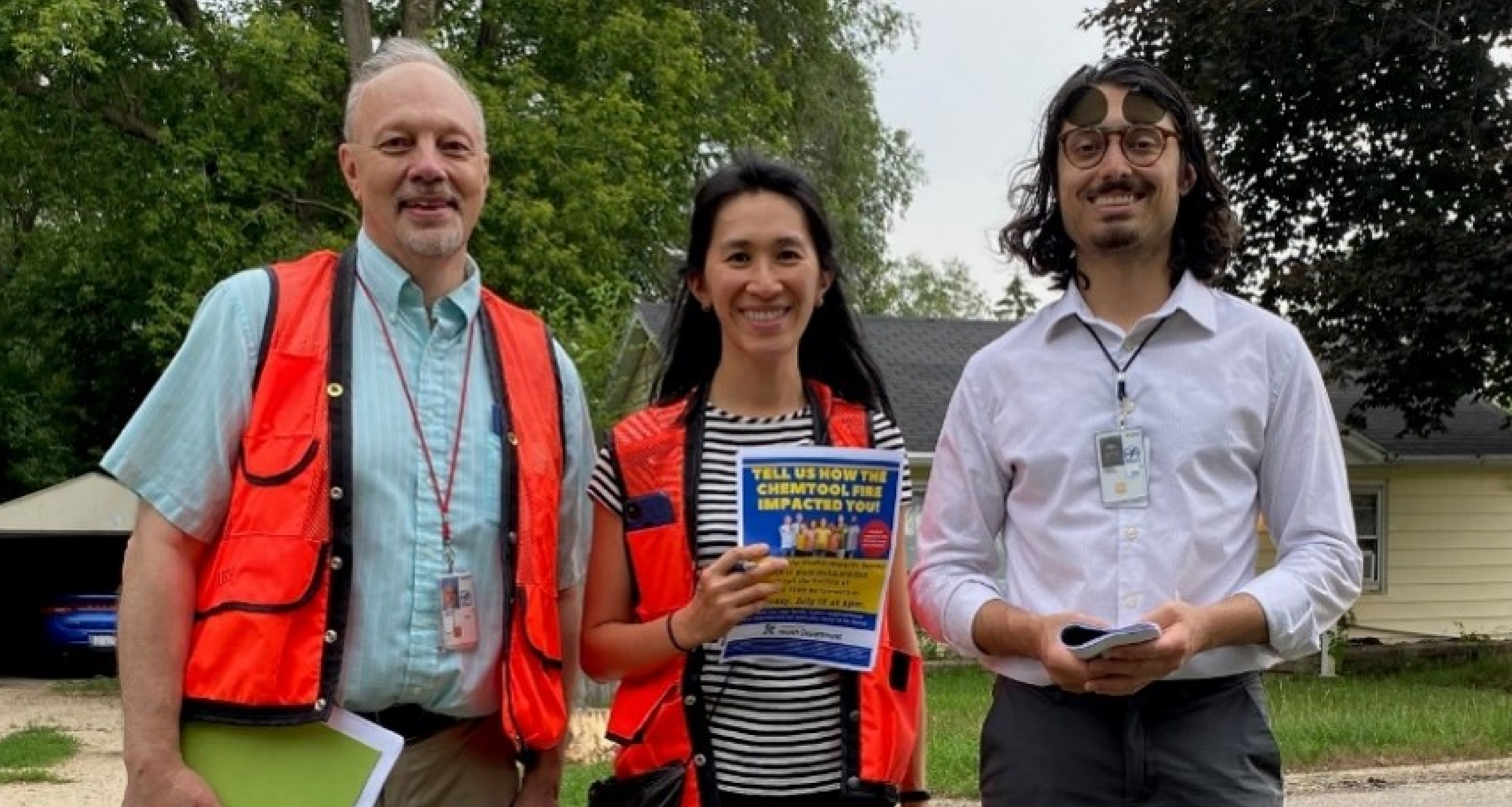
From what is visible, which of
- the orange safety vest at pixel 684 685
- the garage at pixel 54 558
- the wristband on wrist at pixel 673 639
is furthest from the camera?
the garage at pixel 54 558

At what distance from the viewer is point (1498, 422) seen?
25594 millimetres

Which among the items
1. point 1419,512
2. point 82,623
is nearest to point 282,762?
point 82,623

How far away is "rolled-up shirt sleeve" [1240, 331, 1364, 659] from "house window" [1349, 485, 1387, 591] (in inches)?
835

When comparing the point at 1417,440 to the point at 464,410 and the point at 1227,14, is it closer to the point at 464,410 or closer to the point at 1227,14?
the point at 1227,14

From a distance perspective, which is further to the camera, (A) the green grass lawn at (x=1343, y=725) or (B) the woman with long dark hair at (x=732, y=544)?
(A) the green grass lawn at (x=1343, y=725)

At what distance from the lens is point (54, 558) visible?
24734mm

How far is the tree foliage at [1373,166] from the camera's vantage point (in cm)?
1741

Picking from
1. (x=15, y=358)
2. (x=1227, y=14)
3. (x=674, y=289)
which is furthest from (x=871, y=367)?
(x=15, y=358)

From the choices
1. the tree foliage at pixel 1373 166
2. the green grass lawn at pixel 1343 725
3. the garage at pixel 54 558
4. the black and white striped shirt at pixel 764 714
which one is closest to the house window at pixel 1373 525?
the tree foliage at pixel 1373 166

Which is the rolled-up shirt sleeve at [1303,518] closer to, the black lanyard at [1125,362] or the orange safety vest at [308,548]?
the black lanyard at [1125,362]

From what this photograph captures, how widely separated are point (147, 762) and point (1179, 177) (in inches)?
89.7

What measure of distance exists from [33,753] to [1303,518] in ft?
41.3

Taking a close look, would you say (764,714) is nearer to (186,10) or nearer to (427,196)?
(427,196)

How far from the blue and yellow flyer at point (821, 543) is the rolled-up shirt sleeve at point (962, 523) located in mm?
125
